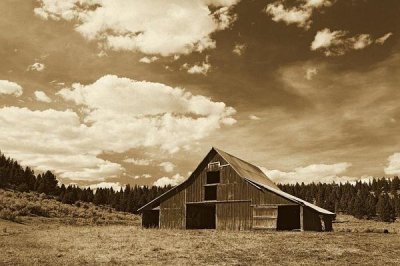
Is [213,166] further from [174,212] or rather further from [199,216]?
[174,212]

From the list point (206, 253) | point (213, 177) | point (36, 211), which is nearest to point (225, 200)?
point (213, 177)

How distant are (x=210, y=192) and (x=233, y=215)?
12.7 feet

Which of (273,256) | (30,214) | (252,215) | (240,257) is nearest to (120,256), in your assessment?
(240,257)

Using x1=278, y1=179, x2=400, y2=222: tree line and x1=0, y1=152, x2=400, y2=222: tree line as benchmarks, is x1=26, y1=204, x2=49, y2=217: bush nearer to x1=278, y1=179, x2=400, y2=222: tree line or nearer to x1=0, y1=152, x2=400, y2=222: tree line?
x1=0, y1=152, x2=400, y2=222: tree line

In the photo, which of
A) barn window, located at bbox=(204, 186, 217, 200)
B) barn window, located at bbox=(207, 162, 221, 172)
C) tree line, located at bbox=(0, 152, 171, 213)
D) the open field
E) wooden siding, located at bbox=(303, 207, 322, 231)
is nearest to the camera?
the open field

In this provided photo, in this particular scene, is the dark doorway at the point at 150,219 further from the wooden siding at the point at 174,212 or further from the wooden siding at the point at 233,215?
the wooden siding at the point at 233,215

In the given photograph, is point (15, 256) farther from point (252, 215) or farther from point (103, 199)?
point (103, 199)

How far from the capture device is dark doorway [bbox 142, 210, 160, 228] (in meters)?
38.6

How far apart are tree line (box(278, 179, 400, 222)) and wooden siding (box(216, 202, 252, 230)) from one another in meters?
71.3

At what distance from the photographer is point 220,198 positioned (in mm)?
34594

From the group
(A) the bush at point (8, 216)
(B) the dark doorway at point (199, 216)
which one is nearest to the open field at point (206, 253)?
(B) the dark doorway at point (199, 216)

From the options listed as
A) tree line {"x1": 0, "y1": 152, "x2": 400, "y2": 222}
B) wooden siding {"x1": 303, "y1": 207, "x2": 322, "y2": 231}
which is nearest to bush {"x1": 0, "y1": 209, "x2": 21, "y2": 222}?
wooden siding {"x1": 303, "y1": 207, "x2": 322, "y2": 231}

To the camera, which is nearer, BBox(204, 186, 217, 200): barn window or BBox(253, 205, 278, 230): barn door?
BBox(253, 205, 278, 230): barn door

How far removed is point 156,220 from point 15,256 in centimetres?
2550
